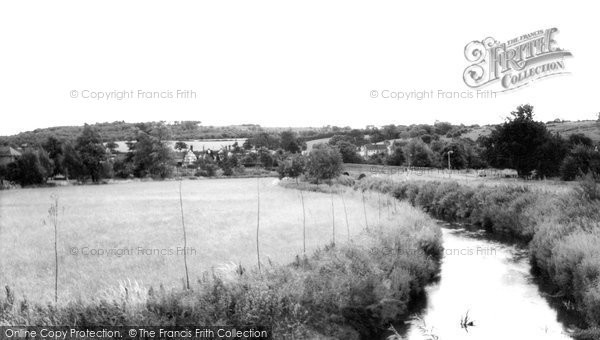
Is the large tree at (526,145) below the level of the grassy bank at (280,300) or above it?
above

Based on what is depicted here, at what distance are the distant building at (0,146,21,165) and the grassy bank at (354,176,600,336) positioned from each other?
46643 millimetres

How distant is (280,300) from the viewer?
1220 centimetres

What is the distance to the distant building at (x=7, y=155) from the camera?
56816 mm

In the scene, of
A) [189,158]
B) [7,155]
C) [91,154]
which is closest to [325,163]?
[189,158]

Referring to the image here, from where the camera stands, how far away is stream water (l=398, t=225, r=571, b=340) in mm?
14719

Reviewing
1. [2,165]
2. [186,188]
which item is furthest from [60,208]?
[2,165]

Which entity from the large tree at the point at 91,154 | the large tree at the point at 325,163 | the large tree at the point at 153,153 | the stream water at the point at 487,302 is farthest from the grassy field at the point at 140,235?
the large tree at the point at 153,153

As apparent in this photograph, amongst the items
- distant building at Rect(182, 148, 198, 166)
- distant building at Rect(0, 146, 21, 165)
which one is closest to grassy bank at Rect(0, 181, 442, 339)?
distant building at Rect(0, 146, 21, 165)

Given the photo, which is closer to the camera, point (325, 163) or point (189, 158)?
point (325, 163)

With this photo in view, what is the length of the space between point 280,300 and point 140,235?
15.4 m

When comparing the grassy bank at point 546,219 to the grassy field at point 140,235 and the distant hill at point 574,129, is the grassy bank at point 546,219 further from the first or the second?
the distant hill at point 574,129

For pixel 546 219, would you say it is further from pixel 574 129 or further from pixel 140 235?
pixel 574 129

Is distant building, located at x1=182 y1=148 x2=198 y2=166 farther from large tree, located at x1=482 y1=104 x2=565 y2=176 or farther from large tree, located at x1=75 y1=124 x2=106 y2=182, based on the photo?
large tree, located at x1=482 y1=104 x2=565 y2=176

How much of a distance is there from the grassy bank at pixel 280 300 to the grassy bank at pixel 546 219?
209 inches
